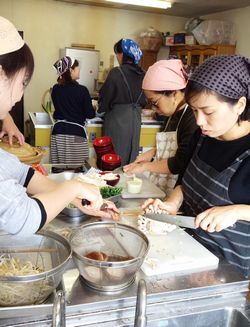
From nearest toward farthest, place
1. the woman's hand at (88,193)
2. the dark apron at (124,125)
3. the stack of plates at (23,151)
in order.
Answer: the woman's hand at (88,193) → the stack of plates at (23,151) → the dark apron at (124,125)

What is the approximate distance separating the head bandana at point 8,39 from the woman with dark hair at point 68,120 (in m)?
2.46

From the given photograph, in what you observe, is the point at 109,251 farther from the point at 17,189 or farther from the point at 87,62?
the point at 87,62

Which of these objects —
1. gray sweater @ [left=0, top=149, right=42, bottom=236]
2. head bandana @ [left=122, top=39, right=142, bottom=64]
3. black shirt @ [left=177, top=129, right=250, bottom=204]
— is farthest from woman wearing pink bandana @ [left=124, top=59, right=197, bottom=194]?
head bandana @ [left=122, top=39, right=142, bottom=64]

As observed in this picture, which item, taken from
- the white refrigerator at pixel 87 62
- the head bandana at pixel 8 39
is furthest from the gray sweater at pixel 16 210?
the white refrigerator at pixel 87 62

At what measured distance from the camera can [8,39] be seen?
79 cm

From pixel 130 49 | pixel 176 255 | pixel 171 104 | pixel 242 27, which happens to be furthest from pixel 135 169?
pixel 242 27

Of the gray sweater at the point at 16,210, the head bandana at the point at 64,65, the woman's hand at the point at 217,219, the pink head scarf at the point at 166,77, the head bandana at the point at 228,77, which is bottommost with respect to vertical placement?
the woman's hand at the point at 217,219

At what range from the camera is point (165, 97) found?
1824 millimetres

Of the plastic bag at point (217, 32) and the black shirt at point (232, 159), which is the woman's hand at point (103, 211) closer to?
the black shirt at point (232, 159)

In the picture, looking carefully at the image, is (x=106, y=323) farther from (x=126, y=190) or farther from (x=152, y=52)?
(x=152, y=52)

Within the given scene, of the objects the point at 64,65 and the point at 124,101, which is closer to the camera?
the point at 64,65

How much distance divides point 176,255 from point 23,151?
94 centimetres

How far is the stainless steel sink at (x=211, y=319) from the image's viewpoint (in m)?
0.89

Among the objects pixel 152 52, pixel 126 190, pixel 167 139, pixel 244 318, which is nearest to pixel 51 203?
pixel 244 318
